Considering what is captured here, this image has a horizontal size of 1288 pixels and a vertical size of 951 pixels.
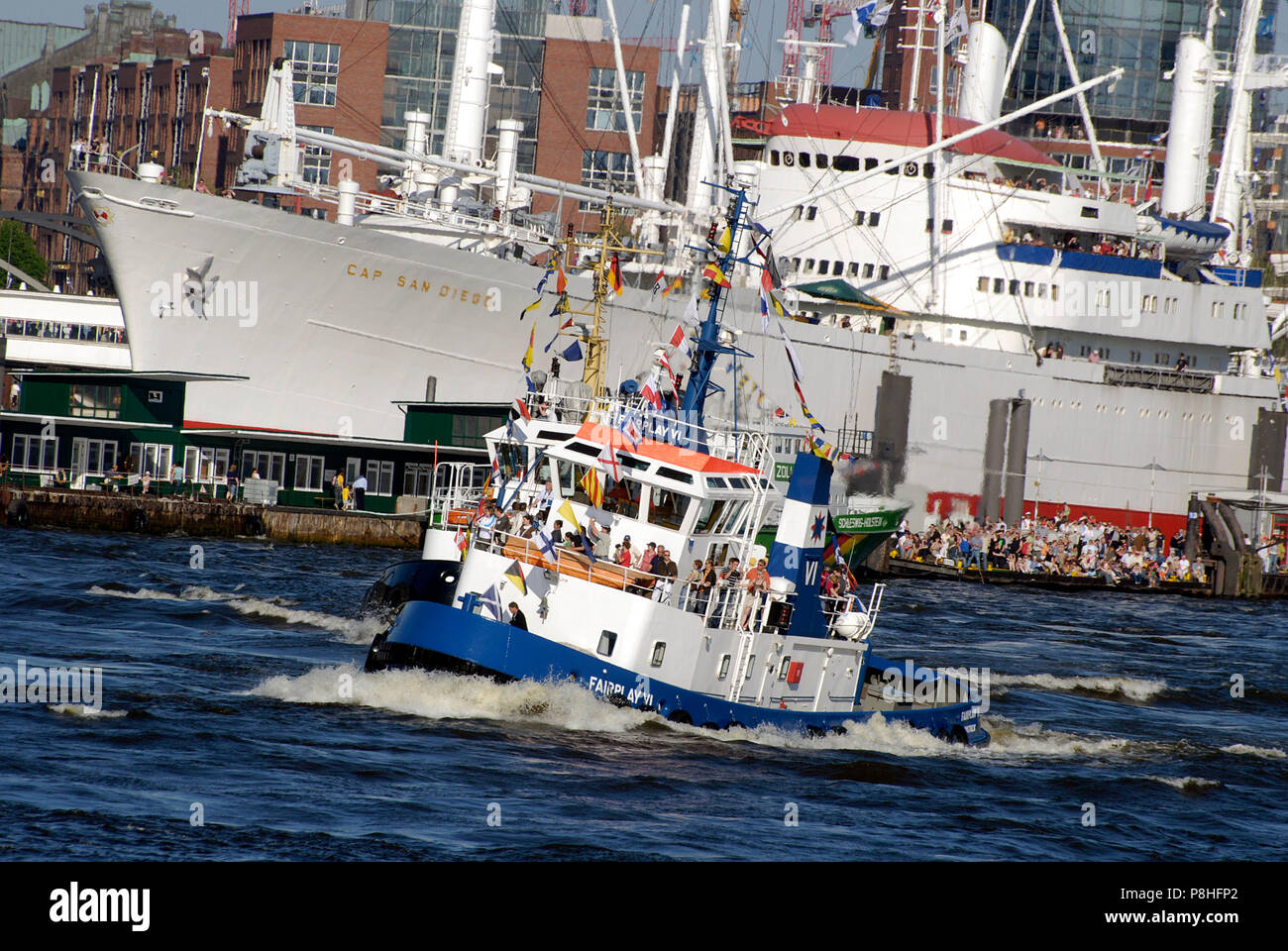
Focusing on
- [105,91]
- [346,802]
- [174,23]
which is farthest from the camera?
[174,23]

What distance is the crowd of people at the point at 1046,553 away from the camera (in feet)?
198

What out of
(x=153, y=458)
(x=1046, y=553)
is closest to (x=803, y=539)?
(x=153, y=458)

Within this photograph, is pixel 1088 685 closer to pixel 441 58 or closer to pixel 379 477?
pixel 379 477

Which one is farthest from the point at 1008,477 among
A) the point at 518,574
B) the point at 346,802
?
the point at 346,802

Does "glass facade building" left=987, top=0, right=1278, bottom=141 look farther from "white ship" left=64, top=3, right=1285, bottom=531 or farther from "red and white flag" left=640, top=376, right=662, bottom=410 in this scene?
"red and white flag" left=640, top=376, right=662, bottom=410

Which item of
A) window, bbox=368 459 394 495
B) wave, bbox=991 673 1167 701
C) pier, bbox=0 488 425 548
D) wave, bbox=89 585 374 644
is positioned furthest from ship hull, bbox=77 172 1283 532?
wave, bbox=89 585 374 644

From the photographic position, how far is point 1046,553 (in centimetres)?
6241

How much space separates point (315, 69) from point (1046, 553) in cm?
6184

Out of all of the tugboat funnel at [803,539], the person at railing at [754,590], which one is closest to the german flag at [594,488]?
the person at railing at [754,590]

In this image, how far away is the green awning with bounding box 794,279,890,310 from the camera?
218 feet

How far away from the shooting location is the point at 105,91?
12675 centimetres
